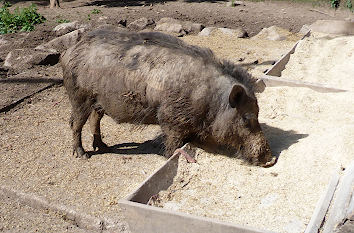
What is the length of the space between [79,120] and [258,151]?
2.08m

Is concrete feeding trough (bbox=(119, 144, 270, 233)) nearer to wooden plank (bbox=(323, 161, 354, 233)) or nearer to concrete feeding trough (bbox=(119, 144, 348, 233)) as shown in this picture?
concrete feeding trough (bbox=(119, 144, 348, 233))

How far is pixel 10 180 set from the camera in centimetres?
521

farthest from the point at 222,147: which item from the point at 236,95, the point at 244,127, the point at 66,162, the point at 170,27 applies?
the point at 170,27

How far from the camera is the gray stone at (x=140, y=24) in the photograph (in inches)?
468

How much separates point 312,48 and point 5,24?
7277 mm

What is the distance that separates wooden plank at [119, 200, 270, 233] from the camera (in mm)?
3717

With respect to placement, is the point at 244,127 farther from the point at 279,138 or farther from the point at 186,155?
the point at 279,138

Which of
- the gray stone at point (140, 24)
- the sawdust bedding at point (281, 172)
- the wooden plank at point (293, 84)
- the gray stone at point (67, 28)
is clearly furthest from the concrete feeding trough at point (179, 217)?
the gray stone at point (140, 24)

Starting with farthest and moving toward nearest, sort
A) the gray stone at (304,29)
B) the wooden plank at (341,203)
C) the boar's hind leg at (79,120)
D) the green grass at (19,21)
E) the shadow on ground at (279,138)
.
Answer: the green grass at (19,21) < the gray stone at (304,29) < the boar's hind leg at (79,120) < the shadow on ground at (279,138) < the wooden plank at (341,203)

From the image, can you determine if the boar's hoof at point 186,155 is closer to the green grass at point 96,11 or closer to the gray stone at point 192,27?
the gray stone at point 192,27

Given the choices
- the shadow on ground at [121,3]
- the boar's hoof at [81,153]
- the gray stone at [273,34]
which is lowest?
the shadow on ground at [121,3]

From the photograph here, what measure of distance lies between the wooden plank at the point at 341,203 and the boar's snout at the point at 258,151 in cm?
95

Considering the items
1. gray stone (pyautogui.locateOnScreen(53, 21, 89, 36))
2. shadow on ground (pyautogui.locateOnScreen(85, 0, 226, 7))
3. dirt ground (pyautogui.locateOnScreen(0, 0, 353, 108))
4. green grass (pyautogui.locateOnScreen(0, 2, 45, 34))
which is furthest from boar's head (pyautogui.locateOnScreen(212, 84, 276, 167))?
shadow on ground (pyautogui.locateOnScreen(85, 0, 226, 7))

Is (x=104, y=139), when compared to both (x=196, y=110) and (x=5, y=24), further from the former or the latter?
(x=5, y=24)
